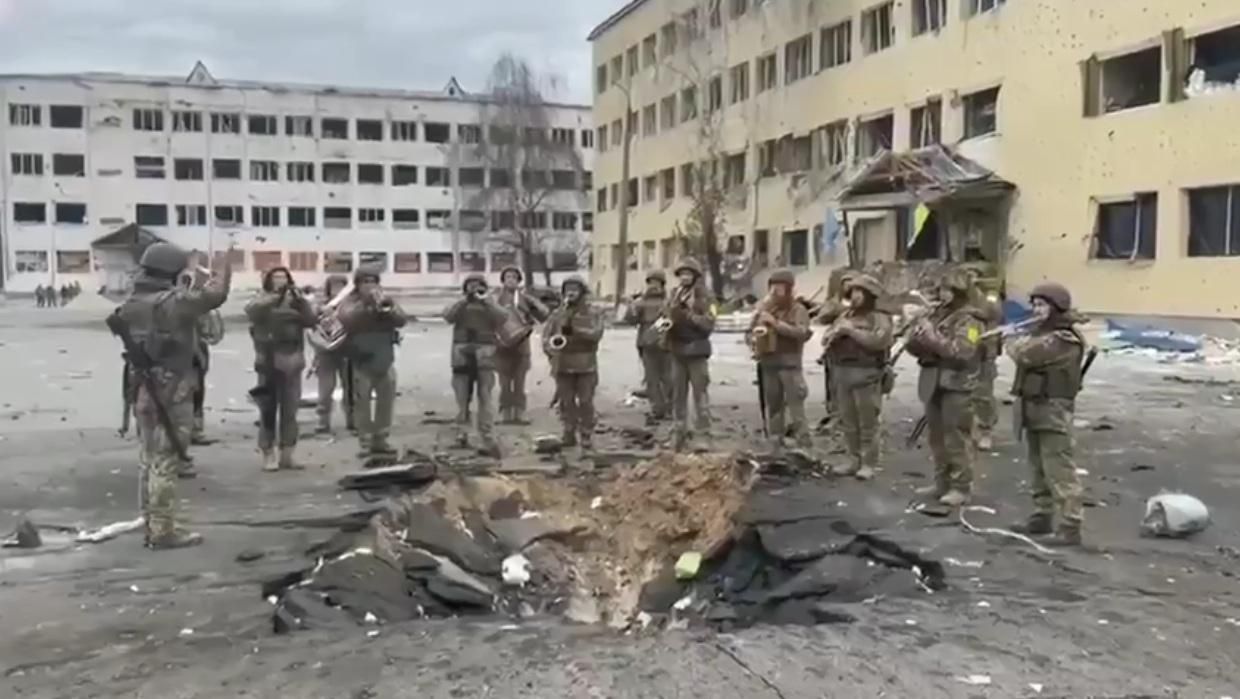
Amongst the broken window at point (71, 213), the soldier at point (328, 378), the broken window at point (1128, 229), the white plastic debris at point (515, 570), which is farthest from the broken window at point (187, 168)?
the white plastic debris at point (515, 570)

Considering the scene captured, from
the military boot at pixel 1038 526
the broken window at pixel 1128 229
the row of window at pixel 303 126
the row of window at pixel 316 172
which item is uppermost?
the row of window at pixel 303 126

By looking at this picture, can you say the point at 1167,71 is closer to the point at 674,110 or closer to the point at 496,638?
the point at 496,638

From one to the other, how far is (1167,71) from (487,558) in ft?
68.7

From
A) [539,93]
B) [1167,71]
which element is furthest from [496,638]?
[539,93]

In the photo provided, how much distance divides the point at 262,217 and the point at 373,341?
65.9 m

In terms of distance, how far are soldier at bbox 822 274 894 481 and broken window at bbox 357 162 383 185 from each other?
69.5 m

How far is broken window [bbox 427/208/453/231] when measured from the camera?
3076 inches

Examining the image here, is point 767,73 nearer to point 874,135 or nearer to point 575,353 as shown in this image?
point 874,135

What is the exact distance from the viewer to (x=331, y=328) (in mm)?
11930

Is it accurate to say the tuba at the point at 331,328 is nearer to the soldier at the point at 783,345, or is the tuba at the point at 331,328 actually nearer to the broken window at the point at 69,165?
the soldier at the point at 783,345

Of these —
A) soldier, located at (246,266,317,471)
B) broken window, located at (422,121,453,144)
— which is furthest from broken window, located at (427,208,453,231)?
soldier, located at (246,266,317,471)

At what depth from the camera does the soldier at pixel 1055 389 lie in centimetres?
793

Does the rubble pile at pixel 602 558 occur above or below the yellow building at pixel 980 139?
below

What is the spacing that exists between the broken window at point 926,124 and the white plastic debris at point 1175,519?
2436cm
